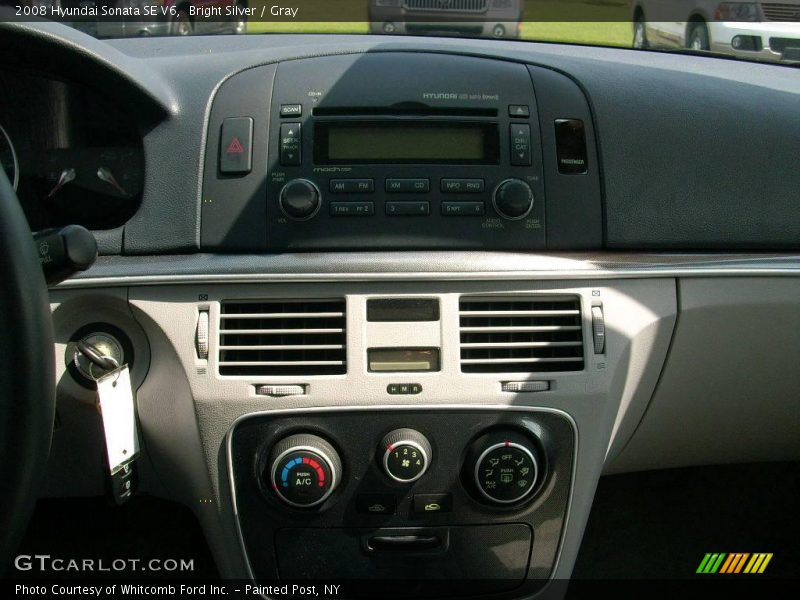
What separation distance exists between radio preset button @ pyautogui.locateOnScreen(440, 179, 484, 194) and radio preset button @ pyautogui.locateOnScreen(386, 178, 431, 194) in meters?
0.04

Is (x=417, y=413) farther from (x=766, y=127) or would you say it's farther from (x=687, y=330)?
(x=766, y=127)

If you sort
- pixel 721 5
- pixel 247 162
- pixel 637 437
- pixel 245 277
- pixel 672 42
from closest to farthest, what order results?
pixel 245 277 → pixel 247 162 → pixel 637 437 → pixel 672 42 → pixel 721 5

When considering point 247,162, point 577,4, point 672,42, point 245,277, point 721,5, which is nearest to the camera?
point 245,277

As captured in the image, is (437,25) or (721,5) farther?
(721,5)

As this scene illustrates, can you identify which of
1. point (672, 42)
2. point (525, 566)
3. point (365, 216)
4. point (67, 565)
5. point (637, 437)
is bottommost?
point (67, 565)

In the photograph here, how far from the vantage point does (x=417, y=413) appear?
2.08 metres

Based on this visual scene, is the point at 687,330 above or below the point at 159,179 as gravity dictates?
below

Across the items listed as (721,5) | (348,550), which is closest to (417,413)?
(348,550)

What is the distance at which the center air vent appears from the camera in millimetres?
2049

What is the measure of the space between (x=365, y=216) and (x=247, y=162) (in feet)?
1.06

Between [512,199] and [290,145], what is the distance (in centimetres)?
56

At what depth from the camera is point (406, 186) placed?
2.12 meters

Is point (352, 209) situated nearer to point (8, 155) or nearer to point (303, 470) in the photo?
point (303, 470)

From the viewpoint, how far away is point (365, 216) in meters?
2.11
